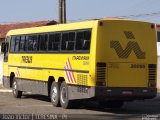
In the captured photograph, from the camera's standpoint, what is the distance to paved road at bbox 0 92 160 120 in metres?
17.0

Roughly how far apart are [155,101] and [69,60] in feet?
20.7

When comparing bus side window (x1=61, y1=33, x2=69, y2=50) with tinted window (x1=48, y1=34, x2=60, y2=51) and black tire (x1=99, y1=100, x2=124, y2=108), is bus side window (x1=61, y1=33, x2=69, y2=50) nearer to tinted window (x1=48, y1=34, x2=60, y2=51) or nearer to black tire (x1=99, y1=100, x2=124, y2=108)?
tinted window (x1=48, y1=34, x2=60, y2=51)

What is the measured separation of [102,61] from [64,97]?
8.75 feet

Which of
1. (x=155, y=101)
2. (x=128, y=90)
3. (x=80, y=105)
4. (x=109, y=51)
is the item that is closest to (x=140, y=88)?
(x=128, y=90)

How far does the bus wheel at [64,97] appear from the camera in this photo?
759 inches

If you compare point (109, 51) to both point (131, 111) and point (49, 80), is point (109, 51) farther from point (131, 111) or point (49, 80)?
point (49, 80)

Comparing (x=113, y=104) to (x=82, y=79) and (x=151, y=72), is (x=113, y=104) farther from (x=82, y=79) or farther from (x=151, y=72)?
(x=82, y=79)

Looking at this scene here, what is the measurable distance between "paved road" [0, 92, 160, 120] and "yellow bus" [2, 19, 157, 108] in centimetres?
48

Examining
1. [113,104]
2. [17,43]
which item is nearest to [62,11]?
[17,43]

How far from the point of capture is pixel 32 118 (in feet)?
52.7

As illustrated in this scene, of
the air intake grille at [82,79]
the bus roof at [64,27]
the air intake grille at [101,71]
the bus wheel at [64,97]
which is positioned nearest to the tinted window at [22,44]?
the bus roof at [64,27]

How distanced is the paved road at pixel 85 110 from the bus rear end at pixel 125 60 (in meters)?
0.66

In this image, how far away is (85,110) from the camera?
18922mm

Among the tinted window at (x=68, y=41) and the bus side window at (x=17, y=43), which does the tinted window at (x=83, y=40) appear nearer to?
the tinted window at (x=68, y=41)
